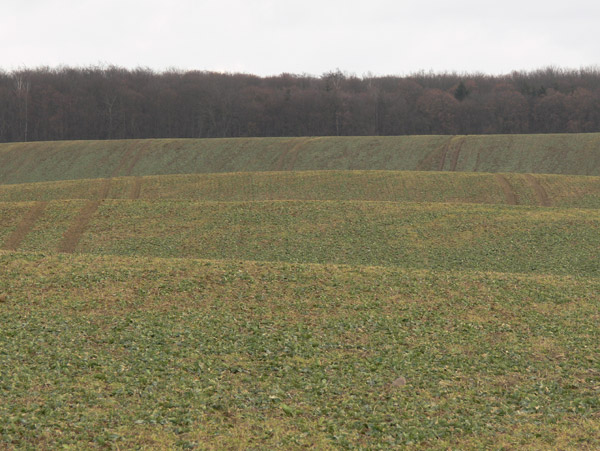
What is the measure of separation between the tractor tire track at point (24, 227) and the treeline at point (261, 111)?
75596mm

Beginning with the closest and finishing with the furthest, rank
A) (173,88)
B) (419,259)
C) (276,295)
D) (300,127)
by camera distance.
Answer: (276,295)
(419,259)
(300,127)
(173,88)

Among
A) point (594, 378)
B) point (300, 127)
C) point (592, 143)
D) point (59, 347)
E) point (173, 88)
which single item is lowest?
point (594, 378)

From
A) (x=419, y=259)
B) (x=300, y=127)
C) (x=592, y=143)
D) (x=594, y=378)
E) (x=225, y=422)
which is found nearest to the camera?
(x=225, y=422)

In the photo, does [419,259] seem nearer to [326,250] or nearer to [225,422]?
[326,250]

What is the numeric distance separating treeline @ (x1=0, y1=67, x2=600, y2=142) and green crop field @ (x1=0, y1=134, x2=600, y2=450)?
6920 centimetres

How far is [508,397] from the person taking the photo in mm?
16547

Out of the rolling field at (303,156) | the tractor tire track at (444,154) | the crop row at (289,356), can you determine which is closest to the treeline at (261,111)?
the rolling field at (303,156)

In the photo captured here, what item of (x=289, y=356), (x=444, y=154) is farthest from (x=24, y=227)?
(x=444, y=154)

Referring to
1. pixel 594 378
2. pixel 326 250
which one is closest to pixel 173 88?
pixel 326 250

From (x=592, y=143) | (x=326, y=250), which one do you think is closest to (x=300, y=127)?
(x=592, y=143)

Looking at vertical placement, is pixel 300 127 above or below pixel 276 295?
above

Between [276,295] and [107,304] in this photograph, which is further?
[276,295]

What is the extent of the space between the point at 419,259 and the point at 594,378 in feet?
63.1

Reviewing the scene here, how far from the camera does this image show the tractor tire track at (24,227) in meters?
40.1
